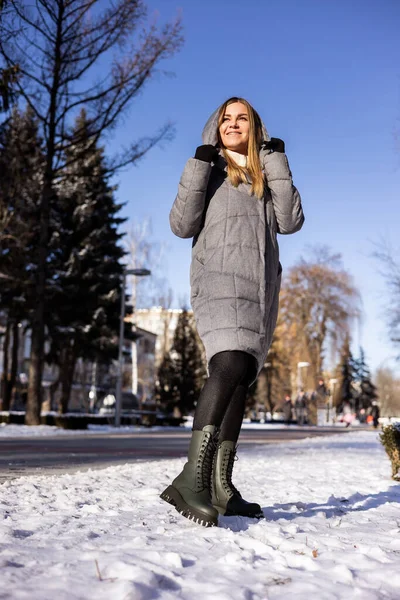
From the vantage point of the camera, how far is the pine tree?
36.0 m

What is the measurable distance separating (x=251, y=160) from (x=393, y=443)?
14.3 feet

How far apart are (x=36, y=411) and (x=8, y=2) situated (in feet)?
43.6

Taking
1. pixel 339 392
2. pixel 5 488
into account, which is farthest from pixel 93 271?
pixel 339 392

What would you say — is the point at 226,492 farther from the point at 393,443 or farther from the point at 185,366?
the point at 185,366

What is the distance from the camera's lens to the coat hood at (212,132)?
3.53m

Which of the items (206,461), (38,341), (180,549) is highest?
(38,341)

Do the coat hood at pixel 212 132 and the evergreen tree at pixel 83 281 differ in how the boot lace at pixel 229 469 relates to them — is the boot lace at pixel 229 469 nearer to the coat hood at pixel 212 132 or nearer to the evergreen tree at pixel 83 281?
the coat hood at pixel 212 132

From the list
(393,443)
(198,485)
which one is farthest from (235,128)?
(393,443)

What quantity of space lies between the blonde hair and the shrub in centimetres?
421

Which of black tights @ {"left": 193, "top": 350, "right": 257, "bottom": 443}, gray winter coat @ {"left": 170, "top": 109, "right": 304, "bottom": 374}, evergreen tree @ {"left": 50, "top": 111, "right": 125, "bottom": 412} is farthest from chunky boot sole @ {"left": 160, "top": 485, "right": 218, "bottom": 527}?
evergreen tree @ {"left": 50, "top": 111, "right": 125, "bottom": 412}

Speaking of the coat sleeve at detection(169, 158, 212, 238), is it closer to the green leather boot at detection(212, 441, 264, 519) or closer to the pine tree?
the green leather boot at detection(212, 441, 264, 519)

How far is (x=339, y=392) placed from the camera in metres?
82.6

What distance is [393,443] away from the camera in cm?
702

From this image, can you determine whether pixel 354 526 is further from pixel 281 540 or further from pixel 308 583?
pixel 308 583
